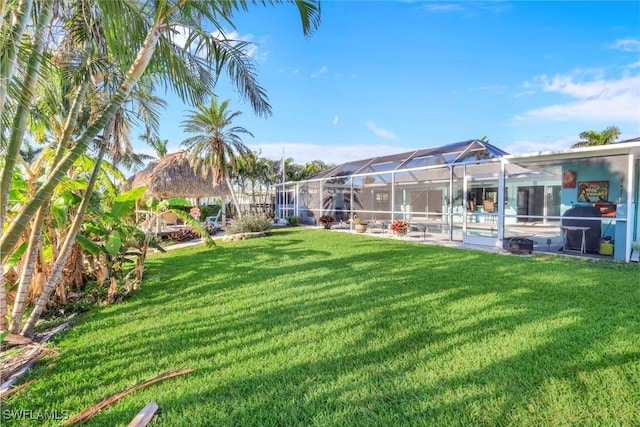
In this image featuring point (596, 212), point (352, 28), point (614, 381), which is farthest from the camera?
point (352, 28)

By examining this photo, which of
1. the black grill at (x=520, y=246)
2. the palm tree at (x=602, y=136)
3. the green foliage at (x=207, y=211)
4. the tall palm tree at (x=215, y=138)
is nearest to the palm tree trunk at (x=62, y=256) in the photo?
the black grill at (x=520, y=246)

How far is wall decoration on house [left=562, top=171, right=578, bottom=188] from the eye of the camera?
10.1m

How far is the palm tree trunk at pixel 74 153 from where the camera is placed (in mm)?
3113

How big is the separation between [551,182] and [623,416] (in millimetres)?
10711

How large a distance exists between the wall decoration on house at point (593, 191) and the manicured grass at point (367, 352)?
462cm

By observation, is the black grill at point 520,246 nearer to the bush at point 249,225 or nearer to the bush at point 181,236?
the bush at point 249,225

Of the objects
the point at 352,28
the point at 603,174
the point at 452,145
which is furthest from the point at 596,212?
the point at 352,28

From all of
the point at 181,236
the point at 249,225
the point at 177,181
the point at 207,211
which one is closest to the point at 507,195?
the point at 249,225

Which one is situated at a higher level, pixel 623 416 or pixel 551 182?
pixel 551 182

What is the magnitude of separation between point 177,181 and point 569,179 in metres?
20.0

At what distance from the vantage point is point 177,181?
19.0 metres

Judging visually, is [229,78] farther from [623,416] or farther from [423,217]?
[423,217]

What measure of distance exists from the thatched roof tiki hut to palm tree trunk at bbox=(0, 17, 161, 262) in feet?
53.9

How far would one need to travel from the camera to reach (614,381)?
2.64 m
